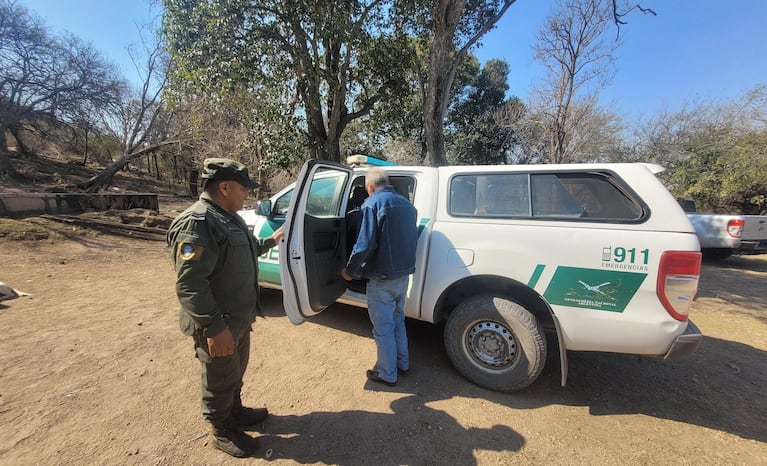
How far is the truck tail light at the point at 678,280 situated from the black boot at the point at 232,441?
2.86 m

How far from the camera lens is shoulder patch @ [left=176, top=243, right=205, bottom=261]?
5.44ft

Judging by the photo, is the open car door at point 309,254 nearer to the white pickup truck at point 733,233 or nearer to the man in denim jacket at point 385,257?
the man in denim jacket at point 385,257

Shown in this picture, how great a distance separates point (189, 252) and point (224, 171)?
515mm

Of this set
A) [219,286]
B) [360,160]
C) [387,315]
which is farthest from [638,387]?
[219,286]

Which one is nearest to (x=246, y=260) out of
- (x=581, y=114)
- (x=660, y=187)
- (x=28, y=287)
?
(x=660, y=187)

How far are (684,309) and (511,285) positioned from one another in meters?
1.10

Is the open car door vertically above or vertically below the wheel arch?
above

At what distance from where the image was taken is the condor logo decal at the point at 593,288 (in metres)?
2.28

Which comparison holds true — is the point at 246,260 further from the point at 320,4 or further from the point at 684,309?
the point at 320,4

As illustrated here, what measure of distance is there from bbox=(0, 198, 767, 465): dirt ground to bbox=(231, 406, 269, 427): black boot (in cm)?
9

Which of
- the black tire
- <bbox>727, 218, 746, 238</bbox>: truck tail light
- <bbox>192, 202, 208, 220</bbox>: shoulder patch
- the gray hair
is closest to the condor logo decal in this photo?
the black tire

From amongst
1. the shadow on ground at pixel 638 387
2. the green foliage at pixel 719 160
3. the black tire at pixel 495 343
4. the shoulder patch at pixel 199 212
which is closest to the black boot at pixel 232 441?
the shadow on ground at pixel 638 387

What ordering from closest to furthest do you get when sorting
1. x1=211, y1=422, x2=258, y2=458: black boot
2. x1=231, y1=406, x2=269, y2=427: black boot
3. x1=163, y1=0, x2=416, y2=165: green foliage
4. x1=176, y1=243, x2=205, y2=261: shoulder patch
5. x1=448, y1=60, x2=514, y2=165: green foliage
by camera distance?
x1=176, y1=243, x2=205, y2=261: shoulder patch → x1=211, y1=422, x2=258, y2=458: black boot → x1=231, y1=406, x2=269, y2=427: black boot → x1=163, y1=0, x2=416, y2=165: green foliage → x1=448, y1=60, x2=514, y2=165: green foliage

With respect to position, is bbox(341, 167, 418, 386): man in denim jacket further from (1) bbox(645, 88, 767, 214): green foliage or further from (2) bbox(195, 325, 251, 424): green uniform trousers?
(1) bbox(645, 88, 767, 214): green foliage
